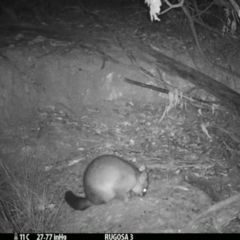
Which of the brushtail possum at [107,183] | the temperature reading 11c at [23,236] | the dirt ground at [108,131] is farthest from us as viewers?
the brushtail possum at [107,183]

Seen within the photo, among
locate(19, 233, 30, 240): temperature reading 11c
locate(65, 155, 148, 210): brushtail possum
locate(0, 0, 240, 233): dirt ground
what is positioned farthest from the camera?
locate(65, 155, 148, 210): brushtail possum

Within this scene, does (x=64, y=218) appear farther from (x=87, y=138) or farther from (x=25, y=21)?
(x=25, y=21)

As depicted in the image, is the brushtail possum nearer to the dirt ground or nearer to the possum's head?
the possum's head

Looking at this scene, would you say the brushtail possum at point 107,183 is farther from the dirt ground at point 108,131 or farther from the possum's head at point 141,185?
the dirt ground at point 108,131

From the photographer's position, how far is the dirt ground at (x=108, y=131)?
3691 millimetres

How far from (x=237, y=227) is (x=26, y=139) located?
3695mm

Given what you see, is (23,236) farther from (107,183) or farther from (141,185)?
(141,185)

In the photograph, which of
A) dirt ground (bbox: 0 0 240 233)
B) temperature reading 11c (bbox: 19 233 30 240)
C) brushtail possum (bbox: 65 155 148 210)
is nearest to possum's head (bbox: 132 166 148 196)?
brushtail possum (bbox: 65 155 148 210)

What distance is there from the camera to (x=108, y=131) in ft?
18.0

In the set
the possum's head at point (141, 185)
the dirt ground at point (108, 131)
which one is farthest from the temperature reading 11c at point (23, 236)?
the possum's head at point (141, 185)

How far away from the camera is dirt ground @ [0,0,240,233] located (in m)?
3.69

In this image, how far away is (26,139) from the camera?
5.20 meters

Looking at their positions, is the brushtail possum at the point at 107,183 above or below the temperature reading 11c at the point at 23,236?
above

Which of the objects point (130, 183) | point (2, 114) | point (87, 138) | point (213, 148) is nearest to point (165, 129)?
point (213, 148)
